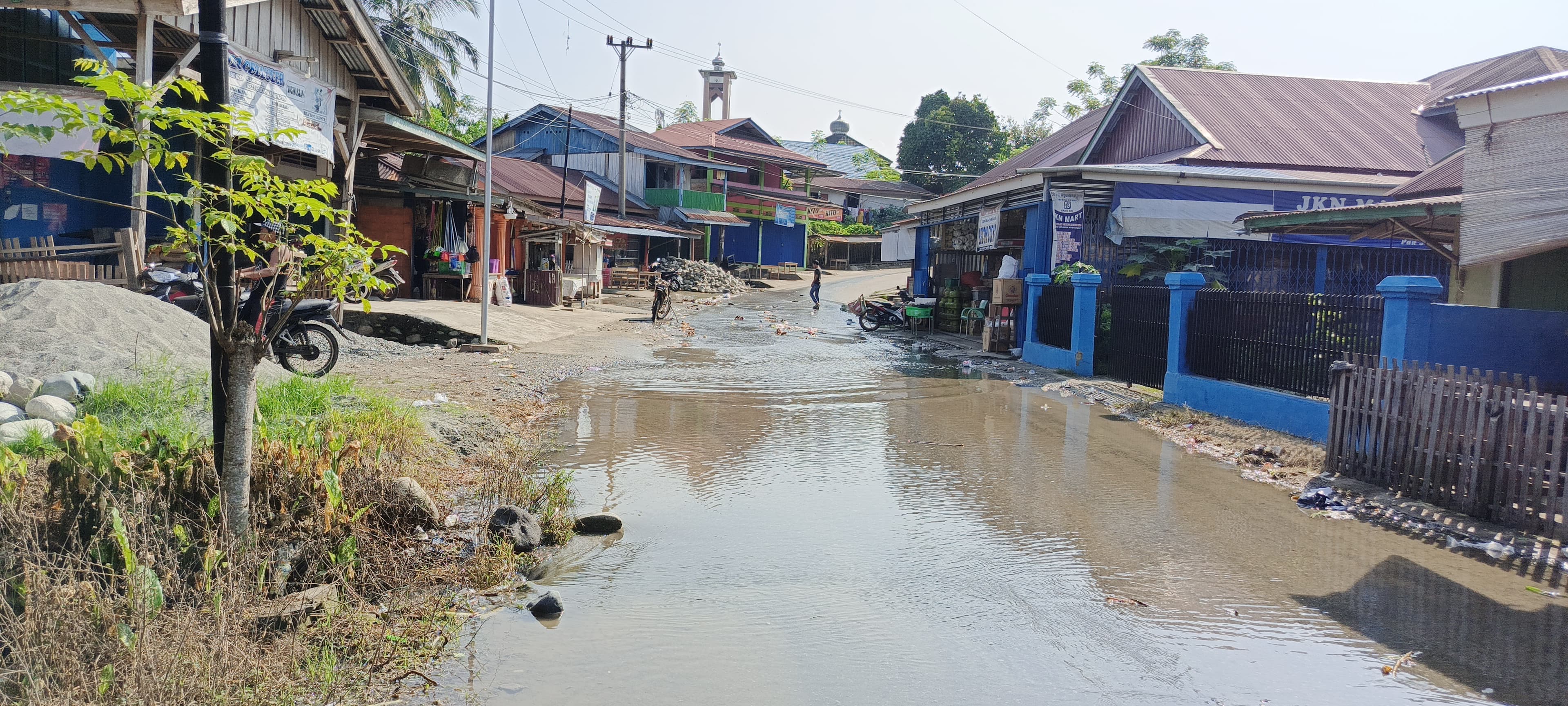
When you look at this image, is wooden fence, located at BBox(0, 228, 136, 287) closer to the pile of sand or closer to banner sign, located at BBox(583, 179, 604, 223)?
the pile of sand

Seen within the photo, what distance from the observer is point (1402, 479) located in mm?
8172

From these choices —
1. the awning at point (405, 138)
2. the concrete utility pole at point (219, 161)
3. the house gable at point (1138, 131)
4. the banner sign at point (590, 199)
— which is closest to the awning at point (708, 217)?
the banner sign at point (590, 199)

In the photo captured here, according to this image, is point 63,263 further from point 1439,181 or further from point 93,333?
point 1439,181

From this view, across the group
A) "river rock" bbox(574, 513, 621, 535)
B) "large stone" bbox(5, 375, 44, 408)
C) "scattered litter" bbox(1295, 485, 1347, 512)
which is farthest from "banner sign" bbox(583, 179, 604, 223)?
"scattered litter" bbox(1295, 485, 1347, 512)

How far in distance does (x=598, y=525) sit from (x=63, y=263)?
27.9ft

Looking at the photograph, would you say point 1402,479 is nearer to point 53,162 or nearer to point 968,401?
point 968,401

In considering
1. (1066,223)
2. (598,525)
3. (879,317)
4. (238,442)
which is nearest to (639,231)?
(879,317)

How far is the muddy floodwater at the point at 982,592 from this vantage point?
4500 millimetres

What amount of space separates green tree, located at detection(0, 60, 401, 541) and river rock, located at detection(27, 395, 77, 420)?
312 centimetres

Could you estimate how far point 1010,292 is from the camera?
20047mm

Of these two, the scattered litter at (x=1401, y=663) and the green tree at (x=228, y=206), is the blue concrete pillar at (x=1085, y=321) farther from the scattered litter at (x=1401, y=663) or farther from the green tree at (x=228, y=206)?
the green tree at (x=228, y=206)

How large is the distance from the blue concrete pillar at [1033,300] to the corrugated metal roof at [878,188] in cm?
4223

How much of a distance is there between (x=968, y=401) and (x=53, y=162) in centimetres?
1216

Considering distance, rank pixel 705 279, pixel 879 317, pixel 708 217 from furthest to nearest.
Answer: pixel 708 217 < pixel 705 279 < pixel 879 317
